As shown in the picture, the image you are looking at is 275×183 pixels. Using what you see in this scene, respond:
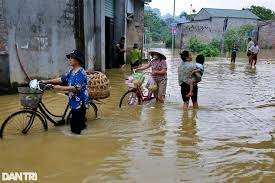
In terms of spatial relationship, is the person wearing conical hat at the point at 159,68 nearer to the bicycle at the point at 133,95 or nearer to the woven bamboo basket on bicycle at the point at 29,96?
the bicycle at the point at 133,95

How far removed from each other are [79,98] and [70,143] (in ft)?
2.72

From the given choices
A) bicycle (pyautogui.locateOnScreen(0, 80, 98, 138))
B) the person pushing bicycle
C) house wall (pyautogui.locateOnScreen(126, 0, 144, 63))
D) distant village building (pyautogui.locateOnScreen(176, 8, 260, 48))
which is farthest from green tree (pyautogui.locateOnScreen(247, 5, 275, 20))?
bicycle (pyautogui.locateOnScreen(0, 80, 98, 138))

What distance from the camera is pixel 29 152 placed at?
643 cm

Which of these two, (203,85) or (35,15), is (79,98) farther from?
(203,85)

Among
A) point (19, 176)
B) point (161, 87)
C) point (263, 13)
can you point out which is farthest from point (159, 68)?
point (263, 13)

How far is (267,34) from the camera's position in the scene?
5134cm

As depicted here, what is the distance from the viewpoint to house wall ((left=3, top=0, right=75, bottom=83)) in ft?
38.4

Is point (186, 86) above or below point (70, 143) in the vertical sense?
above

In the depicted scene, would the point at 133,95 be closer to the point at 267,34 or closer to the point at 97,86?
the point at 97,86

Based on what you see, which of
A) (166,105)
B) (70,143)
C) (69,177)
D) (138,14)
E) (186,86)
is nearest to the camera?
(69,177)

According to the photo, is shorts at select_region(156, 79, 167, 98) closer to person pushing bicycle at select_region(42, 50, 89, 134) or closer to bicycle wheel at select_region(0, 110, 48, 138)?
person pushing bicycle at select_region(42, 50, 89, 134)

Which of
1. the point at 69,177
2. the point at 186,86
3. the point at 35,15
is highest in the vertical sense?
the point at 35,15

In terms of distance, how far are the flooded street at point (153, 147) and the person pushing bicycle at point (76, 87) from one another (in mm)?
301

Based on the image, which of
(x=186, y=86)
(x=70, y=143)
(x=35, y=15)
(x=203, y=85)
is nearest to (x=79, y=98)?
(x=70, y=143)
